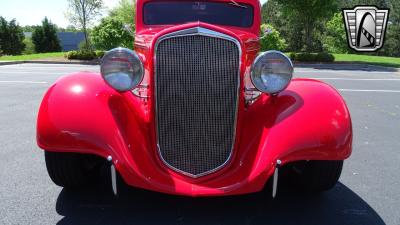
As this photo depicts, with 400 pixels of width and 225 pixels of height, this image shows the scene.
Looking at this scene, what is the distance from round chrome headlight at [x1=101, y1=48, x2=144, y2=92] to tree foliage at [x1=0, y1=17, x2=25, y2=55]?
1386 inches

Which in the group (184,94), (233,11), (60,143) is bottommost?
(60,143)

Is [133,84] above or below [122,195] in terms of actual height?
above

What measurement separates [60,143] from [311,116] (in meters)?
1.85

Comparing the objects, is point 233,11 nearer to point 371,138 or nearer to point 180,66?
point 180,66

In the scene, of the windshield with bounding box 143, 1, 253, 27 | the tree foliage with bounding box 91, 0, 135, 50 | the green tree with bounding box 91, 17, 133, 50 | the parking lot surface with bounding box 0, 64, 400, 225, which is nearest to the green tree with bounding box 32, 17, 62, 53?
the tree foliage with bounding box 91, 0, 135, 50

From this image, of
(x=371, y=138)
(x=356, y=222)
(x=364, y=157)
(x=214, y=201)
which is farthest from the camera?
(x=371, y=138)

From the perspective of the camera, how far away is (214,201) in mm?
3479

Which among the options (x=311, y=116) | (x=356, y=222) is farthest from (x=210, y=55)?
(x=356, y=222)

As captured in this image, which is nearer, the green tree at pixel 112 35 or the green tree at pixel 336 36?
the green tree at pixel 112 35

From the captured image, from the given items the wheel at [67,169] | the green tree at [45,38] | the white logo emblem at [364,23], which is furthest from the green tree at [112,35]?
the wheel at [67,169]

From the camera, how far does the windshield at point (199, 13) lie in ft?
14.5

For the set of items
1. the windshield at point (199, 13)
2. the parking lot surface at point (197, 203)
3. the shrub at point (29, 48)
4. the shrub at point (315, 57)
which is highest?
the windshield at point (199, 13)

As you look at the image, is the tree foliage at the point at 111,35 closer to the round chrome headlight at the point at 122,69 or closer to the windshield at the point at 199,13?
the windshield at the point at 199,13

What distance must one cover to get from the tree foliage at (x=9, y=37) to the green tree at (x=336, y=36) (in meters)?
26.1
